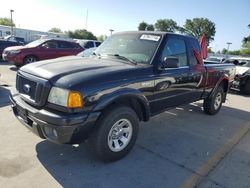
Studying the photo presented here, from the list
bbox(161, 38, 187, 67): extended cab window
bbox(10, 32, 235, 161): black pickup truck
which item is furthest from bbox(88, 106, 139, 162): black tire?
bbox(161, 38, 187, 67): extended cab window

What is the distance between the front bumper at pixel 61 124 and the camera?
3.21m

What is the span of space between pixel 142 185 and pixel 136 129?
3.08 feet

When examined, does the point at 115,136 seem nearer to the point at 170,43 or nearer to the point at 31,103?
the point at 31,103

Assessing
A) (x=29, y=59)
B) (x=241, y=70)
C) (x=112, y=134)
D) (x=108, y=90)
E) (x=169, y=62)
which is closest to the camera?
(x=108, y=90)

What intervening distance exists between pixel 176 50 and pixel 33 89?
2.72 m

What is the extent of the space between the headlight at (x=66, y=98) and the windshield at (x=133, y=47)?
4.93 feet

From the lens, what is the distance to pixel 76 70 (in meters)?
3.64

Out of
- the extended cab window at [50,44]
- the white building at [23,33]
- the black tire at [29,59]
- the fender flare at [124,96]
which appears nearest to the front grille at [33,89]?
the fender flare at [124,96]

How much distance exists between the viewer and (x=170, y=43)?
4.76 m

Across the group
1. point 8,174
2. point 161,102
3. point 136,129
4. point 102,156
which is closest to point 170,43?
point 161,102

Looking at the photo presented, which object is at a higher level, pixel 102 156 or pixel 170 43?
pixel 170 43

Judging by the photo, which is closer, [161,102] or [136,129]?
[136,129]

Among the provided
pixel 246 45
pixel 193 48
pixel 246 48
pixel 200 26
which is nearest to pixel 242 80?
pixel 193 48

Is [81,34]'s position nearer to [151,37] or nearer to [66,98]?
[151,37]
